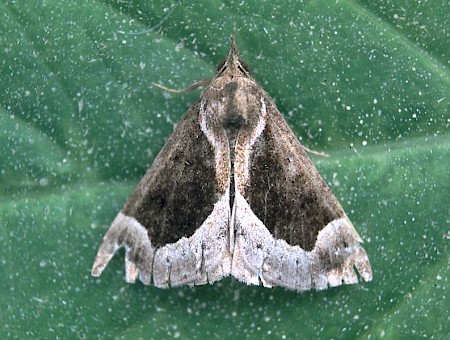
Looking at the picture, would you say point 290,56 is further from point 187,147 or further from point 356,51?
point 187,147

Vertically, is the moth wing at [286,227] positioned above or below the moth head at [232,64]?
below

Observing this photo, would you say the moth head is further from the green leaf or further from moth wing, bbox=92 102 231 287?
moth wing, bbox=92 102 231 287

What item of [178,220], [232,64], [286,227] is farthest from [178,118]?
[286,227]

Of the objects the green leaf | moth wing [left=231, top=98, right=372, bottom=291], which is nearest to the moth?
moth wing [left=231, top=98, right=372, bottom=291]

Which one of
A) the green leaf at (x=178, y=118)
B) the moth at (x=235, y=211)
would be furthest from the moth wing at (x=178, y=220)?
the green leaf at (x=178, y=118)

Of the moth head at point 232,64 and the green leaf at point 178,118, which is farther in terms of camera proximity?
the green leaf at point 178,118

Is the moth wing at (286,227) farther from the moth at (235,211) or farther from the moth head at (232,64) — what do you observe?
the moth head at (232,64)
